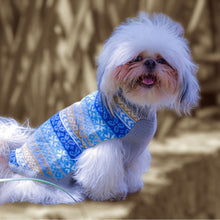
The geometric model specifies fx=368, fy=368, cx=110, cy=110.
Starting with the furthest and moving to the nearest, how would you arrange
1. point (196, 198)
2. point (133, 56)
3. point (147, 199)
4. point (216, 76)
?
point (216, 76)
point (196, 198)
point (147, 199)
point (133, 56)

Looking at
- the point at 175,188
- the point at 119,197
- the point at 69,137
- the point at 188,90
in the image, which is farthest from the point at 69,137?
the point at 175,188

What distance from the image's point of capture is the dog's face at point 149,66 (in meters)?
1.14

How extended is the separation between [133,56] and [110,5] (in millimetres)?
1074

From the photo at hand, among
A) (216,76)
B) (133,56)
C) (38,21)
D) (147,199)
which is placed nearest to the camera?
(133,56)

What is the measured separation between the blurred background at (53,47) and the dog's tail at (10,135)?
0.69m

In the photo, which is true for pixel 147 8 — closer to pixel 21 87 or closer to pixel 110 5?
Result: pixel 110 5

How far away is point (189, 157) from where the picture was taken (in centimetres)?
184

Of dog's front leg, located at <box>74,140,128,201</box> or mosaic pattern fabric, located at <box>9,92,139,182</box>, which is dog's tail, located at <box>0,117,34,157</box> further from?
dog's front leg, located at <box>74,140,128,201</box>

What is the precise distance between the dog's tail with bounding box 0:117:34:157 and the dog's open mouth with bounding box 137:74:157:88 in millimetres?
513

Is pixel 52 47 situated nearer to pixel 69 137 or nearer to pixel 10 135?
pixel 10 135

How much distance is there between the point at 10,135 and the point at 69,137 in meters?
0.25

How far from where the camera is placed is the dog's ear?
1.19m

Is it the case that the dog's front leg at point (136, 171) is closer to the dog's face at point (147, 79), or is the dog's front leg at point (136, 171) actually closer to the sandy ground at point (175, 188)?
the sandy ground at point (175, 188)

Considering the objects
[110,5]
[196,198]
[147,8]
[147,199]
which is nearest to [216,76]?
[147,8]
